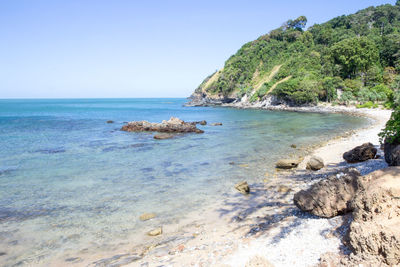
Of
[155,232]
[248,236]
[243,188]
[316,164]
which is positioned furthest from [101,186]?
Answer: [316,164]

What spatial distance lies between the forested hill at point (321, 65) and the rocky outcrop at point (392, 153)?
51531 mm

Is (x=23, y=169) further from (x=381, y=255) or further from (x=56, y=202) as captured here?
(x=381, y=255)

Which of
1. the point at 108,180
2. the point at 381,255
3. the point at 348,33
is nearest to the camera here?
the point at 381,255

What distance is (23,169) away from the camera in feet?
59.8

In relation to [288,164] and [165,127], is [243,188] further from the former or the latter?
[165,127]

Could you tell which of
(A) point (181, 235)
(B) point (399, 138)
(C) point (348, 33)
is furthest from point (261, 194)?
(C) point (348, 33)

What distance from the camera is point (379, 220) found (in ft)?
16.8

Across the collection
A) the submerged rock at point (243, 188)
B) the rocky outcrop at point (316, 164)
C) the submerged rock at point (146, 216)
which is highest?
the rocky outcrop at point (316, 164)

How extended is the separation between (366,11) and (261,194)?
17439 cm

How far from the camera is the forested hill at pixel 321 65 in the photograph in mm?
74938

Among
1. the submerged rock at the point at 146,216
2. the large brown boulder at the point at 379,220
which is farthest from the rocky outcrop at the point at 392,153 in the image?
the submerged rock at the point at 146,216

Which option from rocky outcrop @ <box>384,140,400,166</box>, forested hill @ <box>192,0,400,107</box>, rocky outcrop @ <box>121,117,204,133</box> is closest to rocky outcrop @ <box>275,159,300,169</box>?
rocky outcrop @ <box>384,140,400,166</box>

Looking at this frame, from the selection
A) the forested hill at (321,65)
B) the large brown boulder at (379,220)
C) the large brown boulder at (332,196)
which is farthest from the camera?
the forested hill at (321,65)

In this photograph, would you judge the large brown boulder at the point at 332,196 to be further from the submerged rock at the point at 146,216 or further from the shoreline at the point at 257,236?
the submerged rock at the point at 146,216
